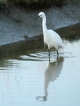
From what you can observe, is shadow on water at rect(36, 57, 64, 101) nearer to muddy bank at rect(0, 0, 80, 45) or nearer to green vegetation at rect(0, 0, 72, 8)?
muddy bank at rect(0, 0, 80, 45)

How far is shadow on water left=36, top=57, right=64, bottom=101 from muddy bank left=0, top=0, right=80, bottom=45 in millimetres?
4072

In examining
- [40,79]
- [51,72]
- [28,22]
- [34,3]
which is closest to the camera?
[40,79]

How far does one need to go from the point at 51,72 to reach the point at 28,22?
9.50 m

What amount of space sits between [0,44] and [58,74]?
548 centimetres

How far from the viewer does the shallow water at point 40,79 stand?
8523 mm

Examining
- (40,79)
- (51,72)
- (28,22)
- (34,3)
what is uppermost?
(34,3)

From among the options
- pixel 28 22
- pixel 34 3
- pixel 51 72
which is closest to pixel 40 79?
pixel 51 72

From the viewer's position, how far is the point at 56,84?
9.75 metres

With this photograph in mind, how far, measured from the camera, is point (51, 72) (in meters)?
11.2

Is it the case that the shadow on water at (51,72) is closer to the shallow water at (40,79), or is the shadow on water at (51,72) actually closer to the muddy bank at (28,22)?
the shallow water at (40,79)

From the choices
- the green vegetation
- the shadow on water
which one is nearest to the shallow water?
the shadow on water

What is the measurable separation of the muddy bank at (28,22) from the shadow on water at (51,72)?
13.4 ft

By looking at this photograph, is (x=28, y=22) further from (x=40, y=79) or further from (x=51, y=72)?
(x=40, y=79)

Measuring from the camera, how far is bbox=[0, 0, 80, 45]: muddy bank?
57.9 ft
